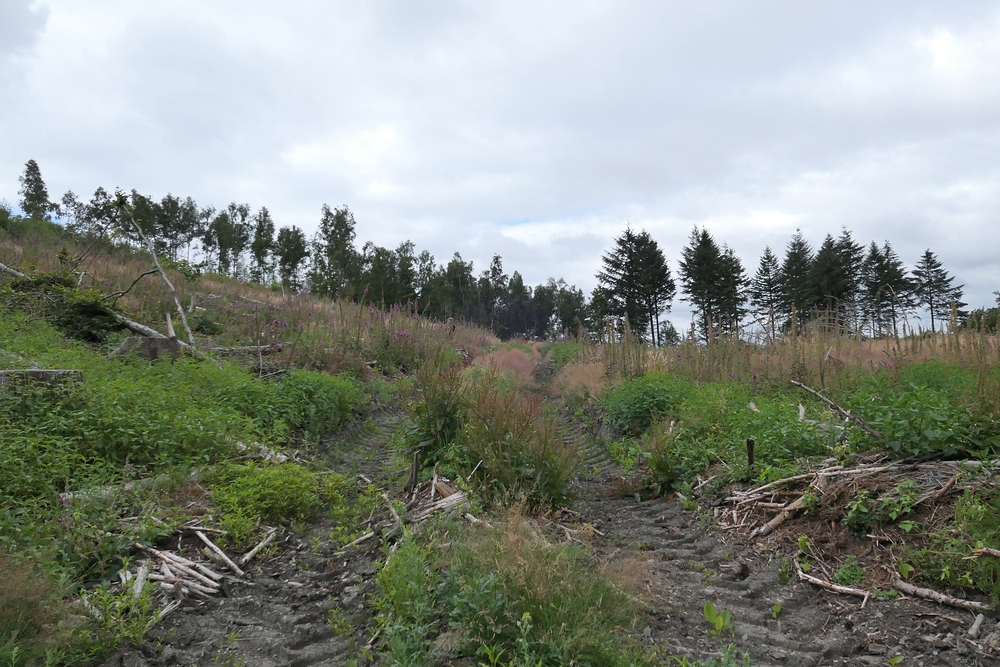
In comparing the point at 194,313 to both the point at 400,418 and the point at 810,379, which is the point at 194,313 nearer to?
the point at 400,418

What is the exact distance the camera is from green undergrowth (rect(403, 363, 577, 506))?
14.4 feet

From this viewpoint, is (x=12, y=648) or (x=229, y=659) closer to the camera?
(x=12, y=648)

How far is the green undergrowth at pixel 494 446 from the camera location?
4.38 meters

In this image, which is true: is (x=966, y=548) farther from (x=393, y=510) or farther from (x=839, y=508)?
(x=393, y=510)

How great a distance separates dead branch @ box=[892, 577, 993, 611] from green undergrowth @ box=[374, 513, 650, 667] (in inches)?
63.7

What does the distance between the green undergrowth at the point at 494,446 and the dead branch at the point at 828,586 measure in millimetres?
1810

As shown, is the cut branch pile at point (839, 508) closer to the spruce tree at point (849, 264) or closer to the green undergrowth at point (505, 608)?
the green undergrowth at point (505, 608)

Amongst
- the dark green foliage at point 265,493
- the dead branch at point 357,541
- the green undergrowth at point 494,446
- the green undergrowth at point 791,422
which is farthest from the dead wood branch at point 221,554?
the green undergrowth at point 791,422

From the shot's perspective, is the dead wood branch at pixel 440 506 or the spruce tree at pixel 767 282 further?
the spruce tree at pixel 767 282

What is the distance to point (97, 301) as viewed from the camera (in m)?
8.16

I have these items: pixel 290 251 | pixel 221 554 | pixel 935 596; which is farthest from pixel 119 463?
pixel 290 251

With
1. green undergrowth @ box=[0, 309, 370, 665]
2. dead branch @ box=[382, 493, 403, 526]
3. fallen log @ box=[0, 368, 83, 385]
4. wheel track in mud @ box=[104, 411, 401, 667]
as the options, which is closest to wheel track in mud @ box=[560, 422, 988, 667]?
dead branch @ box=[382, 493, 403, 526]

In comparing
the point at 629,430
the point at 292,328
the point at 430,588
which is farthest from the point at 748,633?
the point at 292,328

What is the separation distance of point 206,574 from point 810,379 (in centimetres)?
702
